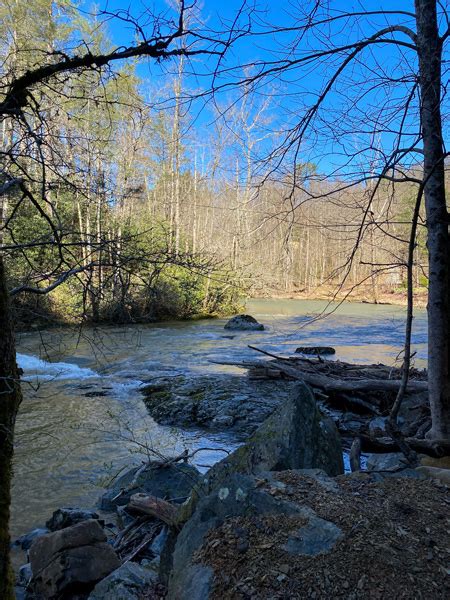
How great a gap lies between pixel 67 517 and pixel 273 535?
2.72 meters

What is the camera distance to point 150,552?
342 cm

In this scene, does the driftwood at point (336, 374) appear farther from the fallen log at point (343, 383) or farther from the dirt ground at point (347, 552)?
the dirt ground at point (347, 552)

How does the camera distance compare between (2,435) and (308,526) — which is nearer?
(308,526)

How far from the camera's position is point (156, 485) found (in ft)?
14.6

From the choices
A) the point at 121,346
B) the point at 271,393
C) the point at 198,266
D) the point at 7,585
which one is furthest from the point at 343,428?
the point at 121,346

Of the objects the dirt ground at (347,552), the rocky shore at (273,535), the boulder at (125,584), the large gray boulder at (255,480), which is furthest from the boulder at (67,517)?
the dirt ground at (347,552)

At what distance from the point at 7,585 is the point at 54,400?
6.51 m

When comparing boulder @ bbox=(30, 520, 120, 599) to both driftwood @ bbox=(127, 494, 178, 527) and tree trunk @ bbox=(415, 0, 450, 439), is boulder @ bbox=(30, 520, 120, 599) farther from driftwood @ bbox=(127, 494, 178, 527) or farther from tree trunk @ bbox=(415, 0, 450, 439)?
tree trunk @ bbox=(415, 0, 450, 439)

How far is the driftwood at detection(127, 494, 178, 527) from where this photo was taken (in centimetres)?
357

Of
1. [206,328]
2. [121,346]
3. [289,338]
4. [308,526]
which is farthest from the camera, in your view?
[206,328]

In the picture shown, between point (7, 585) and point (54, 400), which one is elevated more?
point (7, 585)

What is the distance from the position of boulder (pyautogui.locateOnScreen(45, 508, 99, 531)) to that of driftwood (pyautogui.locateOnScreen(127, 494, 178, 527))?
0.46 meters

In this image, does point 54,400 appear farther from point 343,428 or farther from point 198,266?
point 198,266

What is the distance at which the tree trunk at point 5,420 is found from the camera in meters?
2.40
